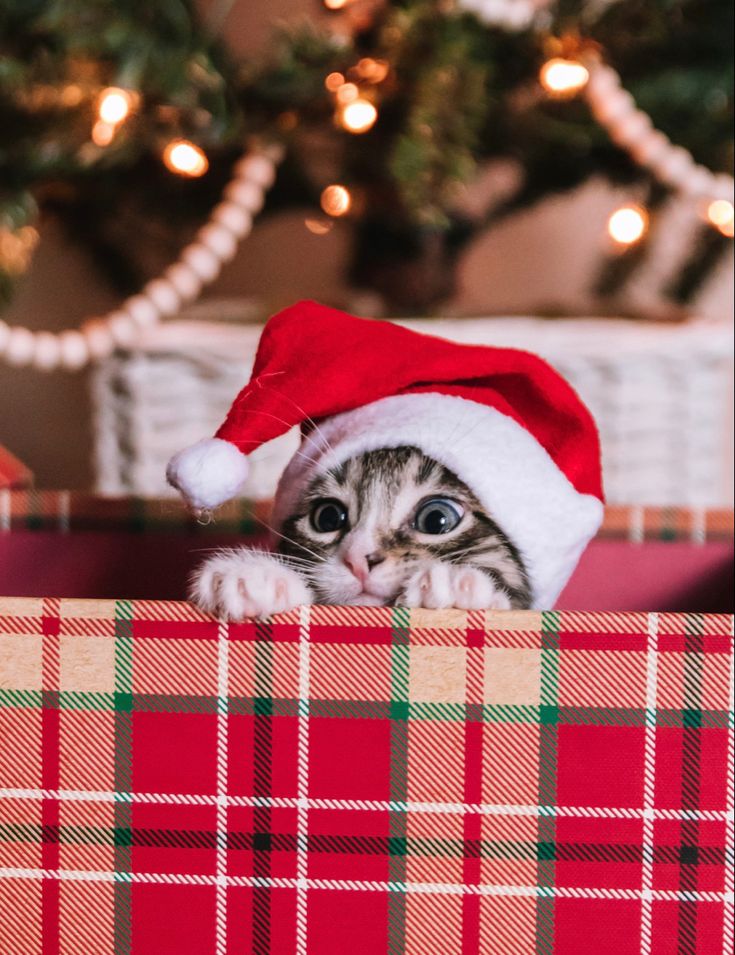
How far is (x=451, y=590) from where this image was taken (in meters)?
0.56

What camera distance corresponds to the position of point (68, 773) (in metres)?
0.47

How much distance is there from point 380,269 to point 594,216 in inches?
24.4

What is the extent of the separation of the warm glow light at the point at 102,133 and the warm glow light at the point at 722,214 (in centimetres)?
88

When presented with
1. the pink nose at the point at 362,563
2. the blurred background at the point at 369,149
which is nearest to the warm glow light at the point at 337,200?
the blurred background at the point at 369,149

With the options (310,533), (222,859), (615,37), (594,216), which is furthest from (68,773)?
(594,216)

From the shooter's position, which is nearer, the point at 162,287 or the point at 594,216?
the point at 162,287

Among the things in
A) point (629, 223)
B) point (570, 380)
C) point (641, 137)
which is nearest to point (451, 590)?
point (570, 380)

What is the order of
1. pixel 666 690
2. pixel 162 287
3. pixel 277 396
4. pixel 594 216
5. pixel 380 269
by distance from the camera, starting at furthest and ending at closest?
1. pixel 594 216
2. pixel 380 269
3. pixel 162 287
4. pixel 277 396
5. pixel 666 690

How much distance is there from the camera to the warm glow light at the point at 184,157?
1248 millimetres

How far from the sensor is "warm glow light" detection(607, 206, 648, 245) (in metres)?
1.57

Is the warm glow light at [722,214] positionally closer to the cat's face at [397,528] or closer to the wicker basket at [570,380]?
the wicker basket at [570,380]

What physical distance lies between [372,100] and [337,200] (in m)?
0.19

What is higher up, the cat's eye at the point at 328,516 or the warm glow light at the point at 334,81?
the warm glow light at the point at 334,81

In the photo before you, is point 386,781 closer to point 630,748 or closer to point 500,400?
point 630,748
